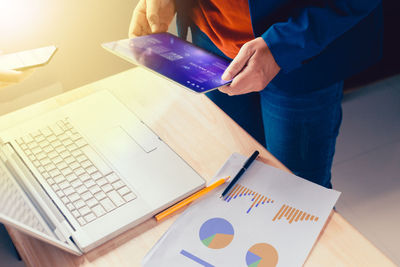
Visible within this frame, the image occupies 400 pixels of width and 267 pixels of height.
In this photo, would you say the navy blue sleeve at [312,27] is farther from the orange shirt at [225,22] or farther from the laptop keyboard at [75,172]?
the laptop keyboard at [75,172]

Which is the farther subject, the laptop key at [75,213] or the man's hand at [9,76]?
the man's hand at [9,76]

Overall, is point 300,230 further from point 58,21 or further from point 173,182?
point 58,21

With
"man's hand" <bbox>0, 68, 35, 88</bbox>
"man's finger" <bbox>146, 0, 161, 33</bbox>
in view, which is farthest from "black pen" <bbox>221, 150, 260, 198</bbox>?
"man's hand" <bbox>0, 68, 35, 88</bbox>

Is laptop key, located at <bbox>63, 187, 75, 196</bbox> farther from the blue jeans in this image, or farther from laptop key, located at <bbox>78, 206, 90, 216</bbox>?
the blue jeans

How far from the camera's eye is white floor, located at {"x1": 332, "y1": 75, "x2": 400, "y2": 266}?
1.56m

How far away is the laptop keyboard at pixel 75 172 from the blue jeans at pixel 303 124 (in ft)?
1.38

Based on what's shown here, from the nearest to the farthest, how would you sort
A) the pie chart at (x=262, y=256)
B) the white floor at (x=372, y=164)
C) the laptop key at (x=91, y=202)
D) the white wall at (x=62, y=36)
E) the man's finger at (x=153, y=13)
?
the pie chart at (x=262, y=256), the laptop key at (x=91, y=202), the man's finger at (x=153, y=13), the white wall at (x=62, y=36), the white floor at (x=372, y=164)

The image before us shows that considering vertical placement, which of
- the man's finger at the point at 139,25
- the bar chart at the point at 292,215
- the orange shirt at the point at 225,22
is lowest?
the bar chart at the point at 292,215

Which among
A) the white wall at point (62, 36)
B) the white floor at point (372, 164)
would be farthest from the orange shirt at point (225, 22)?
the white floor at point (372, 164)

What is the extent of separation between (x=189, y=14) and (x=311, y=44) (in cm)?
41

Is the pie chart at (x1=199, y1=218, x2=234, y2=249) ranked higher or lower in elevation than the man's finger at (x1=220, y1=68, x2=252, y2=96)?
lower

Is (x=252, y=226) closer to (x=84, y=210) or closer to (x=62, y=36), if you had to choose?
(x=84, y=210)

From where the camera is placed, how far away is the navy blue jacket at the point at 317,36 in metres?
0.77

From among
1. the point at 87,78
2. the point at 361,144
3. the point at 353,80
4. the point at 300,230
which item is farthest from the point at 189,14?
the point at 353,80
